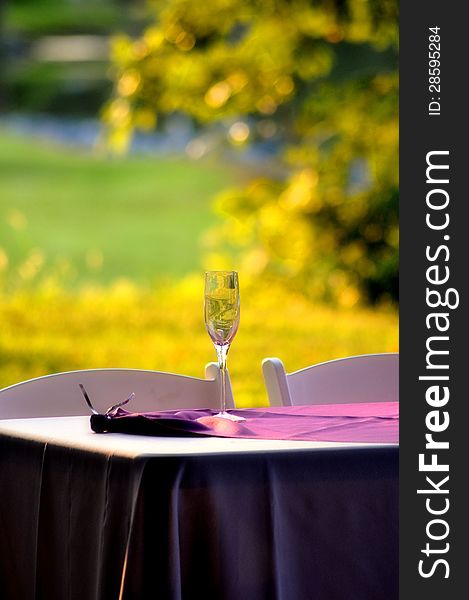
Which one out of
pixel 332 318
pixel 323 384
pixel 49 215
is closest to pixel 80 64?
pixel 49 215

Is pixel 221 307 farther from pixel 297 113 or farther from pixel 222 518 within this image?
pixel 297 113

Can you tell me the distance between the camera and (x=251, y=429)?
1.81m

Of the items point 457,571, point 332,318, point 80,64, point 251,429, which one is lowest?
point 457,571

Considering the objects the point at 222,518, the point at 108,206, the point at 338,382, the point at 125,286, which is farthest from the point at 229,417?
the point at 108,206

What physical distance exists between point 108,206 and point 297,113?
3.12 meters

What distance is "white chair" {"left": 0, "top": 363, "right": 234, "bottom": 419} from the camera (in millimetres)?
2260

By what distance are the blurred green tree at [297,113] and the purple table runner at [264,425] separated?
15.5 feet

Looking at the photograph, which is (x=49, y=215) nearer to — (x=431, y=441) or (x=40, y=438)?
(x=40, y=438)

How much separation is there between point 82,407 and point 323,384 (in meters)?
0.47

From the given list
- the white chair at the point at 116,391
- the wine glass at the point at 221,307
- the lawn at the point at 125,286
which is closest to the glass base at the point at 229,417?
the wine glass at the point at 221,307

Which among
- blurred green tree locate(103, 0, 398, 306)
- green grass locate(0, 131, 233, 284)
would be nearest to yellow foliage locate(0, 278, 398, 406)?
blurred green tree locate(103, 0, 398, 306)

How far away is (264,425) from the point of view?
186 cm

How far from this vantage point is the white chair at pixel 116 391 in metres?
2.26

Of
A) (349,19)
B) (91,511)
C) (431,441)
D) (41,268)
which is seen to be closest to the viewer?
(431,441)
